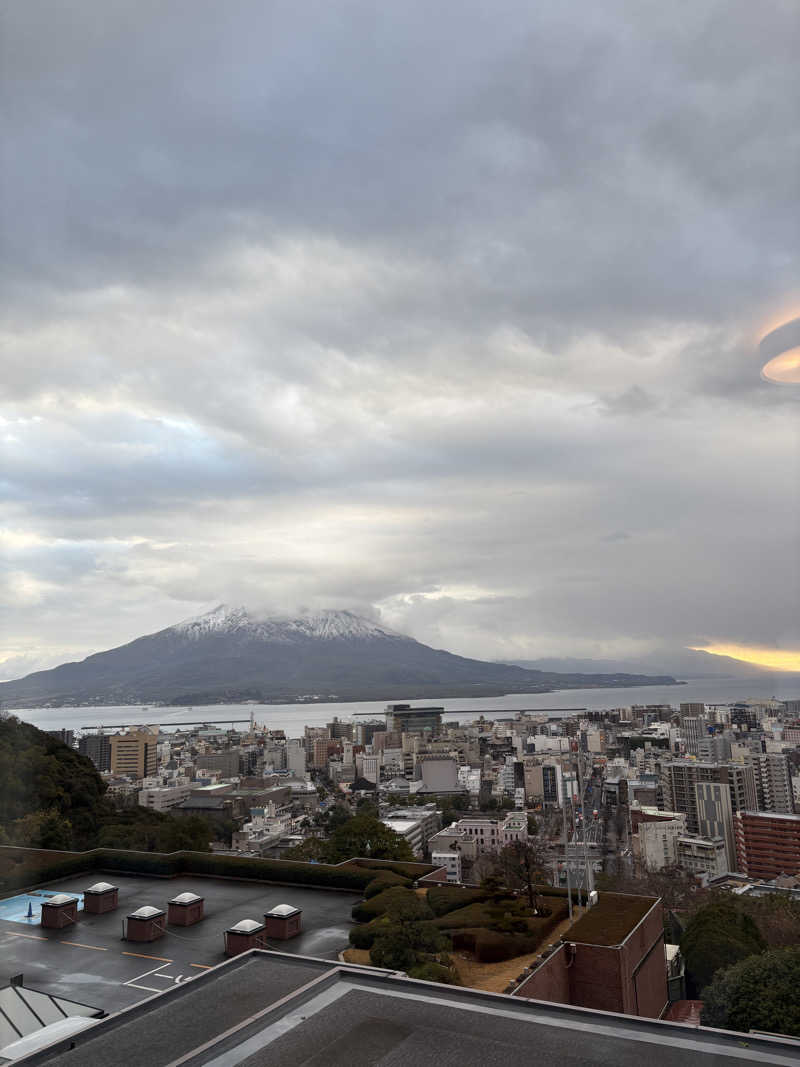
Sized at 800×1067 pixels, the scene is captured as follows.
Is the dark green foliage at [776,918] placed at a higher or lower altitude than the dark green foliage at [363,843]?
lower

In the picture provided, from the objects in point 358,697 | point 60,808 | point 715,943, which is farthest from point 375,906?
point 358,697

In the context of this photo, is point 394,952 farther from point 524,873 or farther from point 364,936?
point 524,873

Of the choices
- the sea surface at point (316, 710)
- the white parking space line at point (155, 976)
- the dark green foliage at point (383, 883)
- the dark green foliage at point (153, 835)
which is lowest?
the sea surface at point (316, 710)

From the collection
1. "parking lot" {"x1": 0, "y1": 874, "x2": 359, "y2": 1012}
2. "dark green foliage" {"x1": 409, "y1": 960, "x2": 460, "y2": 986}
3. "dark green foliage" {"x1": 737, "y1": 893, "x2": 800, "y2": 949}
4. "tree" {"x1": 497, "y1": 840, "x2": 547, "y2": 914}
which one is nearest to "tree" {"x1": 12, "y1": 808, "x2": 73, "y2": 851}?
"parking lot" {"x1": 0, "y1": 874, "x2": 359, "y2": 1012}

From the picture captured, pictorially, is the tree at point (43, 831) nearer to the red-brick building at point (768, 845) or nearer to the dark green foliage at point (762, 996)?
the dark green foliage at point (762, 996)

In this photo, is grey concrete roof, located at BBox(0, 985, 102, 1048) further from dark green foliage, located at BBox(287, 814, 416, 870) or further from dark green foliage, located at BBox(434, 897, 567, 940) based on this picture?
dark green foliage, located at BBox(287, 814, 416, 870)

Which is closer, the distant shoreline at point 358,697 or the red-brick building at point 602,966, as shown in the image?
the red-brick building at point 602,966

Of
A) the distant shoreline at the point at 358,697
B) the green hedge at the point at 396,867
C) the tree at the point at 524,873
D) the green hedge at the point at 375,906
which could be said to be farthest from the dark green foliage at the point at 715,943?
the distant shoreline at the point at 358,697
